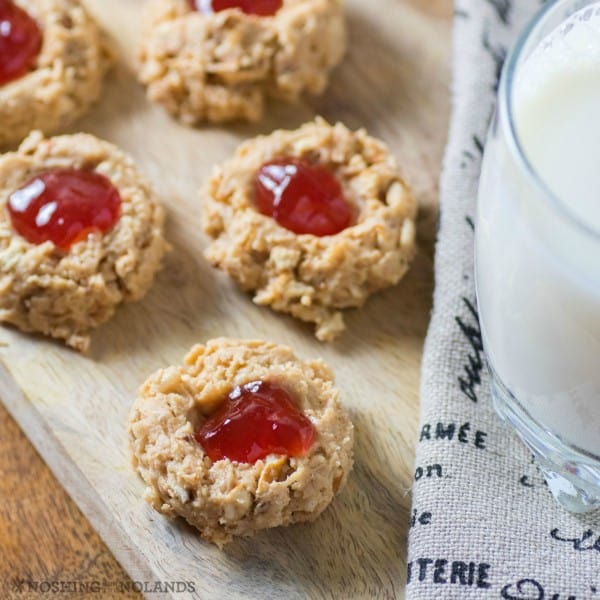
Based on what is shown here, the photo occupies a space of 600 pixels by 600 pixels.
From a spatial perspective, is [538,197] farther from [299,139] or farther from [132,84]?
[132,84]

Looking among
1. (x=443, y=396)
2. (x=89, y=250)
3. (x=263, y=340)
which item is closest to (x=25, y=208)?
(x=89, y=250)

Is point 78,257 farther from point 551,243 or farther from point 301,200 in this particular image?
point 551,243

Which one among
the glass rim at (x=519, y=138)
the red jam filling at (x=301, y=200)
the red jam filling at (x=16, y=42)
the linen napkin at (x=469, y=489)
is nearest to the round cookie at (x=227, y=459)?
the linen napkin at (x=469, y=489)

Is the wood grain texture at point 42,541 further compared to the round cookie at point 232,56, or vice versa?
the round cookie at point 232,56

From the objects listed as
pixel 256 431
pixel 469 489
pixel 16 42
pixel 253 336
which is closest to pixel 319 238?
pixel 253 336

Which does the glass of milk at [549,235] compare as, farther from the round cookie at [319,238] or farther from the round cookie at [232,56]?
the round cookie at [232,56]

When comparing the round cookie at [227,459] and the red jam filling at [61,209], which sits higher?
the red jam filling at [61,209]
